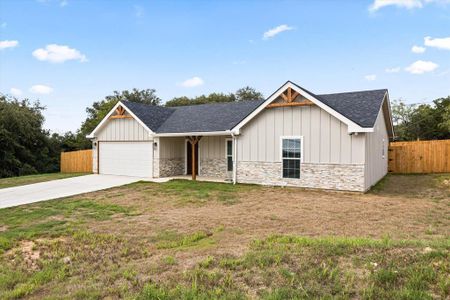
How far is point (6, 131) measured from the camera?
21.2 meters

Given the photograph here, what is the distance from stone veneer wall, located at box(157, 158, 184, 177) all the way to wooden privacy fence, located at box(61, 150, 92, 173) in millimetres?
7474

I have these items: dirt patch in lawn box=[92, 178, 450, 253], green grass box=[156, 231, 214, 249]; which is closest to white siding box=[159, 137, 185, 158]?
dirt patch in lawn box=[92, 178, 450, 253]

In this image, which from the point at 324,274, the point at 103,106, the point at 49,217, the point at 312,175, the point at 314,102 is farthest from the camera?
the point at 103,106

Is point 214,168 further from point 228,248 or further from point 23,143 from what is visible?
point 23,143

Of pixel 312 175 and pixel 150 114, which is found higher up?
pixel 150 114

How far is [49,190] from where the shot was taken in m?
13.6

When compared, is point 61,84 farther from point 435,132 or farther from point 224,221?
point 435,132

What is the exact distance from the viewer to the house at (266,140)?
12359mm

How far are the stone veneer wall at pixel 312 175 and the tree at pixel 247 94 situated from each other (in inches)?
1207

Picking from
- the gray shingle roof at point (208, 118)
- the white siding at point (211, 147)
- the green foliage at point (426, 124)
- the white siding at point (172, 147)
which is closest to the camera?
the gray shingle roof at point (208, 118)

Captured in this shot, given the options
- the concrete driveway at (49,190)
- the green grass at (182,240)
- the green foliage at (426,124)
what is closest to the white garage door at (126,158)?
the concrete driveway at (49,190)

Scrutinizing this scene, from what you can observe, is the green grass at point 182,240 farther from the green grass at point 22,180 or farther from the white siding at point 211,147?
the green grass at point 22,180

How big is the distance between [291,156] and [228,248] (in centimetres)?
895

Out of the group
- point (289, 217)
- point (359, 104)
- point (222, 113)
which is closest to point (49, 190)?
point (222, 113)
